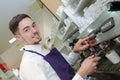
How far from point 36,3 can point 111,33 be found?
3023 millimetres

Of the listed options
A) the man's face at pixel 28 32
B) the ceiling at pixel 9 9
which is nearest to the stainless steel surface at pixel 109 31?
the man's face at pixel 28 32

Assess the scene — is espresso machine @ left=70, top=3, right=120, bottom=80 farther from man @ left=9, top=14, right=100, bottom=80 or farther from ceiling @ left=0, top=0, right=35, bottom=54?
ceiling @ left=0, top=0, right=35, bottom=54

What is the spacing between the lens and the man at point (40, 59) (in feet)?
6.50

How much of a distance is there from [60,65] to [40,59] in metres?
0.17

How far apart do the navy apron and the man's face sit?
114mm

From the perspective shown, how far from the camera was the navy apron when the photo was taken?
211 cm

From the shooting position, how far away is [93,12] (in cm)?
225

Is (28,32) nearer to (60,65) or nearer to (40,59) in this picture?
(40,59)

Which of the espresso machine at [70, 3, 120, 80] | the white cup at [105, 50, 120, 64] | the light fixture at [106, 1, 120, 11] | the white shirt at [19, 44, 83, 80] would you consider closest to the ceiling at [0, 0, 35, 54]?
the white shirt at [19, 44, 83, 80]

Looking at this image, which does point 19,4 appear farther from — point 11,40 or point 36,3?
point 11,40

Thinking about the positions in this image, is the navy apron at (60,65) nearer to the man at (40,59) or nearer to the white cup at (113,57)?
the man at (40,59)

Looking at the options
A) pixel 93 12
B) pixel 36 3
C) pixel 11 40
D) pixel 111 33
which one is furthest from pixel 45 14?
pixel 111 33

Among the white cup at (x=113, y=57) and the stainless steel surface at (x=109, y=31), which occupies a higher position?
the stainless steel surface at (x=109, y=31)

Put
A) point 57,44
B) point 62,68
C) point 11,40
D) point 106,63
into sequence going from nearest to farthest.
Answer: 1. point 106,63
2. point 62,68
3. point 57,44
4. point 11,40
